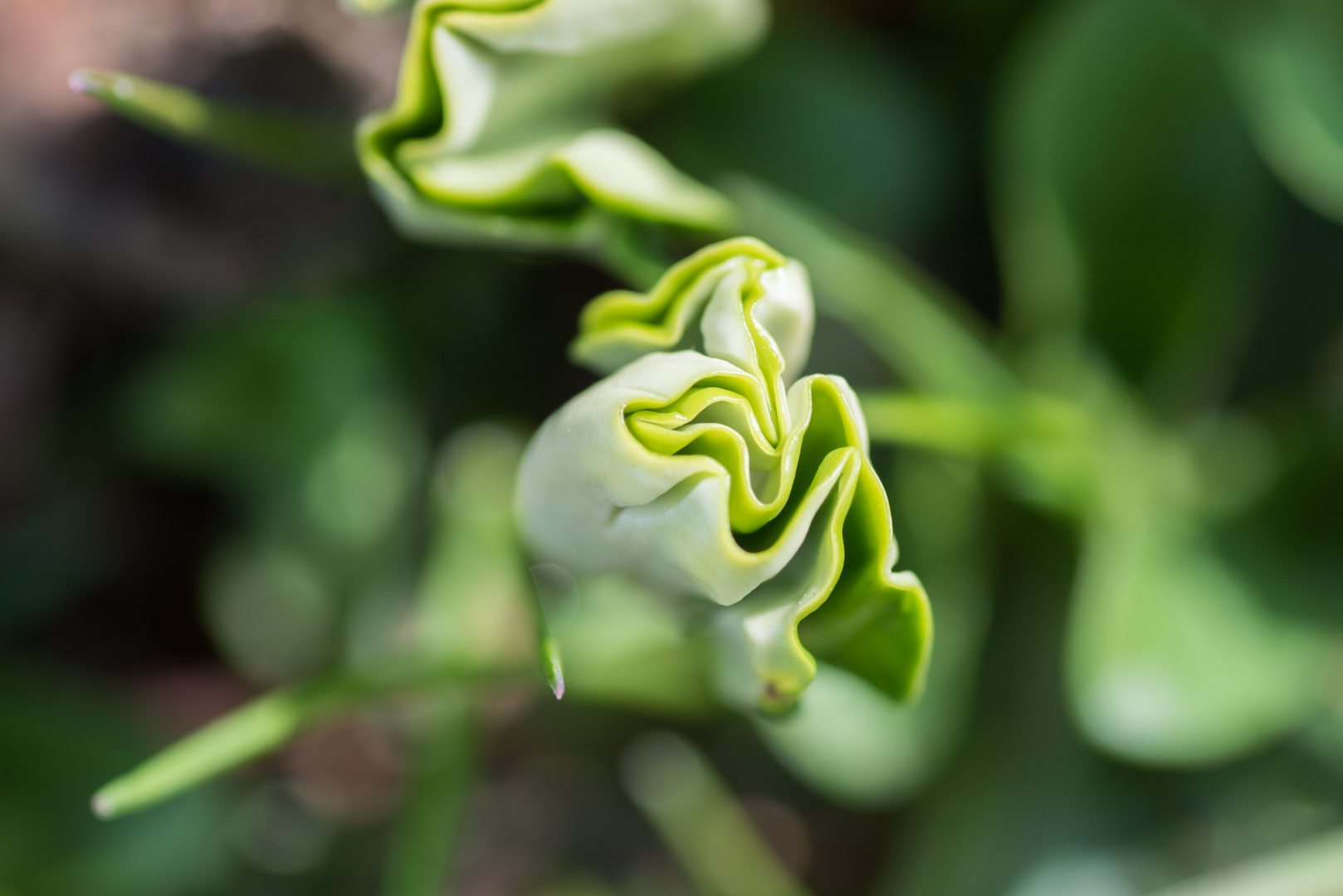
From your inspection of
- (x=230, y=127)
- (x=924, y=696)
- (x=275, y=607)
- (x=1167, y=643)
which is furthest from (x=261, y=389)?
(x=1167, y=643)

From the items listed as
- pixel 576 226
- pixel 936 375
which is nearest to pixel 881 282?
pixel 936 375

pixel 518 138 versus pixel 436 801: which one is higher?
pixel 518 138

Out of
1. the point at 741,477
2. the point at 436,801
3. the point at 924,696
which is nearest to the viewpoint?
the point at 741,477

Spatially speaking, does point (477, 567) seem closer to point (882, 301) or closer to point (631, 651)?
point (631, 651)

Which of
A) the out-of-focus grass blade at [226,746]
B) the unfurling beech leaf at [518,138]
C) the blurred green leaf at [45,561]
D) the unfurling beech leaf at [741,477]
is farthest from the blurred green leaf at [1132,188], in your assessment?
the blurred green leaf at [45,561]

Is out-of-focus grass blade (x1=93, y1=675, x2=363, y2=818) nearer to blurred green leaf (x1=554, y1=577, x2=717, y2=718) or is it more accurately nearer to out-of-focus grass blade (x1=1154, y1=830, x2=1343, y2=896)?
blurred green leaf (x1=554, y1=577, x2=717, y2=718)

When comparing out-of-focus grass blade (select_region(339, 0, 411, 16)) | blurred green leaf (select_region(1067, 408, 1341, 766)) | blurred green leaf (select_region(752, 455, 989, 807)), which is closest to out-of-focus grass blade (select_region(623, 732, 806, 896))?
blurred green leaf (select_region(752, 455, 989, 807))
